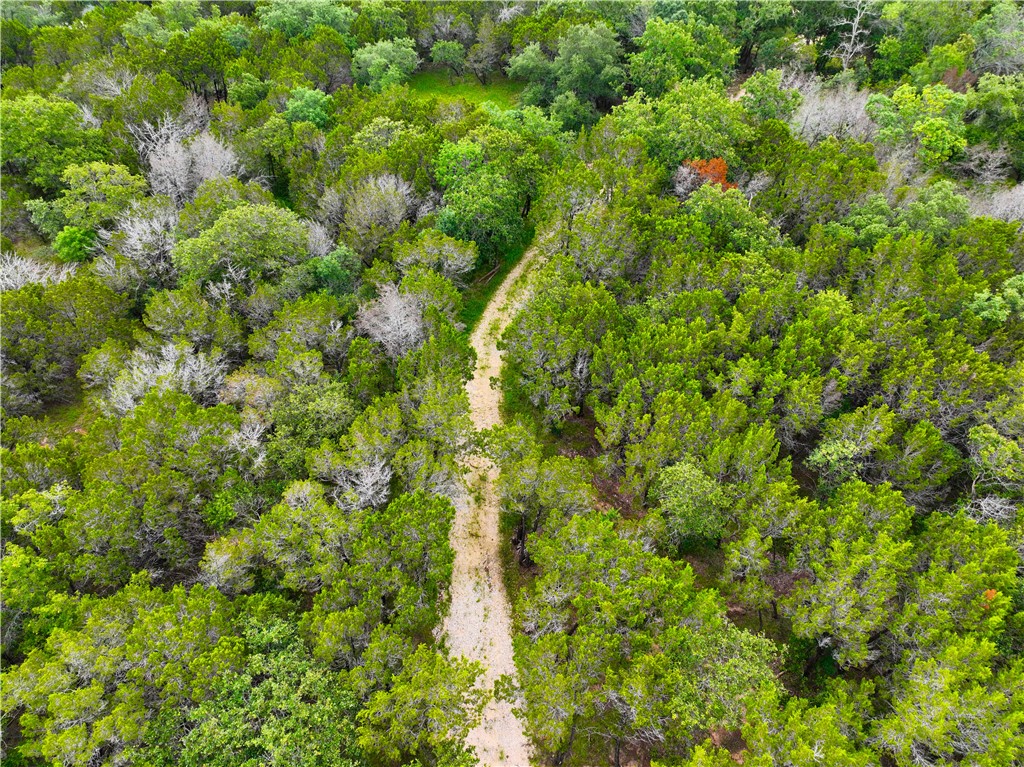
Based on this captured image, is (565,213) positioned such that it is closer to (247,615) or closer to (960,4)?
(247,615)

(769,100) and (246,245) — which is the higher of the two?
(769,100)

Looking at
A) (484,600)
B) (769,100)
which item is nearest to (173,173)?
(484,600)

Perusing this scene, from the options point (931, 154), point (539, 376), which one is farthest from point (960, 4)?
point (539, 376)

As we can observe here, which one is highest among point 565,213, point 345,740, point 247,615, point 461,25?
point 461,25

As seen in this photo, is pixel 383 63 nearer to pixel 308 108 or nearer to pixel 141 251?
pixel 308 108

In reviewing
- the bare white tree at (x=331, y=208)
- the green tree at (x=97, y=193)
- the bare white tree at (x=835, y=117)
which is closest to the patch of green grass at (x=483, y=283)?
the bare white tree at (x=331, y=208)

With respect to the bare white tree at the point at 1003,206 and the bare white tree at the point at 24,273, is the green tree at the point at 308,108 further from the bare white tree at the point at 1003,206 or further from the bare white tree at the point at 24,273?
the bare white tree at the point at 1003,206
